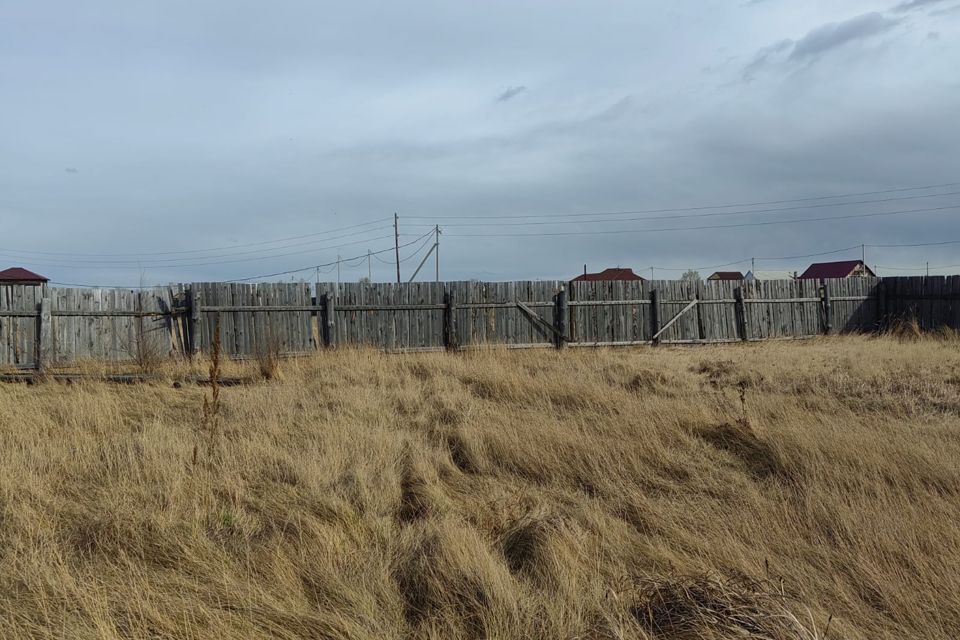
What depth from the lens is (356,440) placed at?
19.6 ft

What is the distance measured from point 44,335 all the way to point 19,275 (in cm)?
3984

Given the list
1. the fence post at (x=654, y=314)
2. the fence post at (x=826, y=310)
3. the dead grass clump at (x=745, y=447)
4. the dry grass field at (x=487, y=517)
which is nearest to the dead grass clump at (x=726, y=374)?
the dry grass field at (x=487, y=517)

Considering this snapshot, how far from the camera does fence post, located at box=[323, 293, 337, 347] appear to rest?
47.9 feet

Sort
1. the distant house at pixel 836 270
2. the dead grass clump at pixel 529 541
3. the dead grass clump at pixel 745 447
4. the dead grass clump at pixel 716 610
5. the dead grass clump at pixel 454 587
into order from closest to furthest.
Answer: the dead grass clump at pixel 716 610, the dead grass clump at pixel 454 587, the dead grass clump at pixel 529 541, the dead grass clump at pixel 745 447, the distant house at pixel 836 270

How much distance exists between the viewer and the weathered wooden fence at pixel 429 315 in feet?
44.1

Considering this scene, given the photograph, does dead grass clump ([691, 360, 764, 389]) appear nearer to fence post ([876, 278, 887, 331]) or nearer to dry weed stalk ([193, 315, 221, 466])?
dry weed stalk ([193, 315, 221, 466])

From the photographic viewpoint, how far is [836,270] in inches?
2045

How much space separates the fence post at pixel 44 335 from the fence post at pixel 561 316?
999 cm

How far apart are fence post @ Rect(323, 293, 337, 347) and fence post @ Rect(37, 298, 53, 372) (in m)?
4.95

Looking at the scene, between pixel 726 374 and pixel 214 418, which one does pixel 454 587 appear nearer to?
pixel 214 418

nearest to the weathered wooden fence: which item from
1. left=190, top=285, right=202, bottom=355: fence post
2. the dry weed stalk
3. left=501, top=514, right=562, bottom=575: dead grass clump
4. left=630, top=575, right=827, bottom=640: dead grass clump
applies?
left=190, top=285, right=202, bottom=355: fence post

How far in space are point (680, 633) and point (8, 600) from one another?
→ 2759 mm

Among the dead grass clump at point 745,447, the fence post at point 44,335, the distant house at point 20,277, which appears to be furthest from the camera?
the distant house at point 20,277

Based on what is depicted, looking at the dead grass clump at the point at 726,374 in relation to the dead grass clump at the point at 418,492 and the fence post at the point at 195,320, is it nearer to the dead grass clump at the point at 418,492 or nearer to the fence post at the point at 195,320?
the dead grass clump at the point at 418,492
